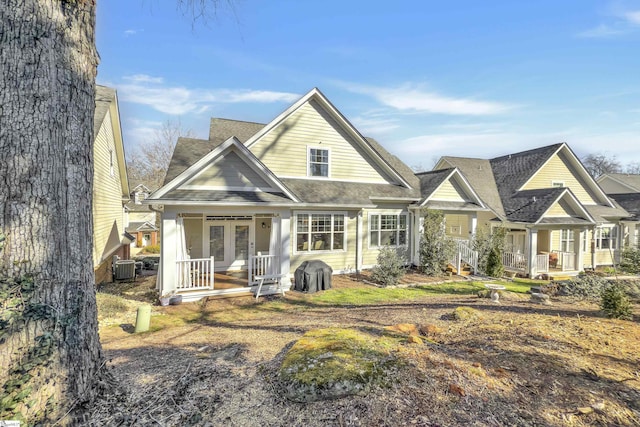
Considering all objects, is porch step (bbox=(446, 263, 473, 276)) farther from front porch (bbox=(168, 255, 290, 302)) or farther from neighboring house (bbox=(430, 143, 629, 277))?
front porch (bbox=(168, 255, 290, 302))

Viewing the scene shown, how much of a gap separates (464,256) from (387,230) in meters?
3.88

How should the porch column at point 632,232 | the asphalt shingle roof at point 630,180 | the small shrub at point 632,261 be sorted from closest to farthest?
the small shrub at point 632,261, the porch column at point 632,232, the asphalt shingle roof at point 630,180

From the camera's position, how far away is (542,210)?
15266 mm

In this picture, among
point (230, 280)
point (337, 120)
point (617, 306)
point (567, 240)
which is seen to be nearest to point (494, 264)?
point (567, 240)

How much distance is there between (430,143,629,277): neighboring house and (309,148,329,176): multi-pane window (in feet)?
19.0

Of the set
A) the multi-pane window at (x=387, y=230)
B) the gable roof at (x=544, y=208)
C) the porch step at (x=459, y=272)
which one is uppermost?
the gable roof at (x=544, y=208)

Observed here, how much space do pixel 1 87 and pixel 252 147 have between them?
1014cm

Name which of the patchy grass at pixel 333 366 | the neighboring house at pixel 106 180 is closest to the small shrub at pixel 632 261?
the patchy grass at pixel 333 366

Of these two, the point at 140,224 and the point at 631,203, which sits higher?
the point at 631,203

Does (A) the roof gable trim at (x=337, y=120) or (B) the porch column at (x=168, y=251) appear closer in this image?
(B) the porch column at (x=168, y=251)

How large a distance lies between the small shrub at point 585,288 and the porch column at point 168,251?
1197cm

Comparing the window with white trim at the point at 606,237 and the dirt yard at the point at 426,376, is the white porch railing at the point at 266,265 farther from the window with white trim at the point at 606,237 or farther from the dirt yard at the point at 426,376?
the window with white trim at the point at 606,237

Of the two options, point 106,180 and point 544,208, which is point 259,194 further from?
point 544,208

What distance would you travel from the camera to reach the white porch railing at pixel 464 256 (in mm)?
14086
